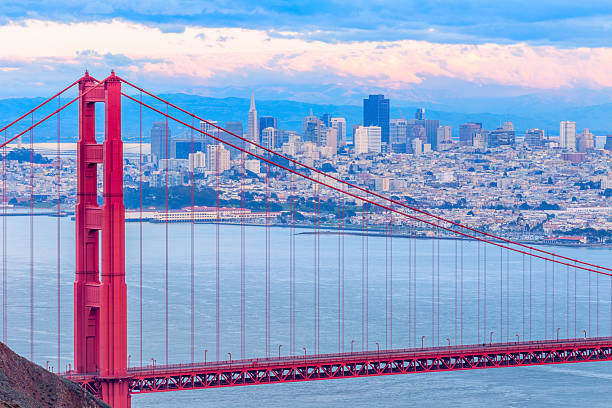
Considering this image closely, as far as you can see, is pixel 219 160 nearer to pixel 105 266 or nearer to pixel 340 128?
pixel 340 128

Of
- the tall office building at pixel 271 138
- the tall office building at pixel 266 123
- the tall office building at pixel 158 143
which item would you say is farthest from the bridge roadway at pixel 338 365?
the tall office building at pixel 266 123

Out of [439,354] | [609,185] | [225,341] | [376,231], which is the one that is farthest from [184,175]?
[439,354]

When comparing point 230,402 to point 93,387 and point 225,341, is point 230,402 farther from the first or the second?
point 93,387

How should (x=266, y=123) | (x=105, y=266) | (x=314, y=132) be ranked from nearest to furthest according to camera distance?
1. (x=105, y=266)
2. (x=314, y=132)
3. (x=266, y=123)

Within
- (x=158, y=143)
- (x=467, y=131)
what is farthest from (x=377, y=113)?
(x=158, y=143)

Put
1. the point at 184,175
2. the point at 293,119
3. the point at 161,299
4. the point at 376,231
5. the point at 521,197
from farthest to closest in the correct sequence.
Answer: the point at 293,119 < the point at 521,197 < the point at 184,175 < the point at 376,231 < the point at 161,299

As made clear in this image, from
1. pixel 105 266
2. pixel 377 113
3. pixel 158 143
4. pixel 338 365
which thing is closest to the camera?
pixel 105 266

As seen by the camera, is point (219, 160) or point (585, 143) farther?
point (585, 143)
